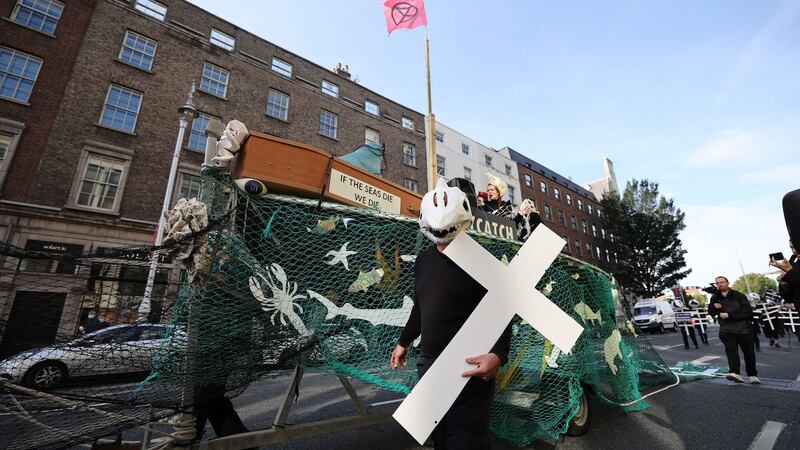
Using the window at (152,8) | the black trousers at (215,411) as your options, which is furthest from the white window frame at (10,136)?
the black trousers at (215,411)

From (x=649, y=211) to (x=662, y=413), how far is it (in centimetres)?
3821

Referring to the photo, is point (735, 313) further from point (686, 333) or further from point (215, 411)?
point (215, 411)

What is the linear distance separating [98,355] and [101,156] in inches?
576

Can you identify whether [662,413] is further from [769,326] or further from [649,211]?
[649,211]

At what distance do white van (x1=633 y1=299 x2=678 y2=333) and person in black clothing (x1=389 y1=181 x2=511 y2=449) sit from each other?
71.3ft

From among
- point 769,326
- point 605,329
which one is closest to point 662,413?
point 605,329

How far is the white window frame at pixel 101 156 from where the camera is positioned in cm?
1216

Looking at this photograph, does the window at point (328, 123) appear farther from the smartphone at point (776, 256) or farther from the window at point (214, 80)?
the smartphone at point (776, 256)

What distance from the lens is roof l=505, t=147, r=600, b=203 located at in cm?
3499

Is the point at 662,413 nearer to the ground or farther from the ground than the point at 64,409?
nearer to the ground

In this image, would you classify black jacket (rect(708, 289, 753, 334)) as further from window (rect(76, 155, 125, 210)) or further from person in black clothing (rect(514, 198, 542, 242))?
window (rect(76, 155, 125, 210))

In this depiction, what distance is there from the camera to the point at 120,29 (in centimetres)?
1436

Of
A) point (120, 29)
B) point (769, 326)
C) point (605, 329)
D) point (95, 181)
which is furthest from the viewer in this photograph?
point (120, 29)

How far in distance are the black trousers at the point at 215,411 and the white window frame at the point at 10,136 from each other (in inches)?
581
